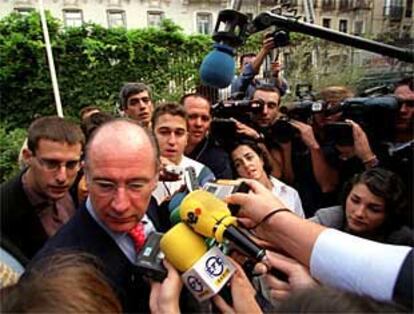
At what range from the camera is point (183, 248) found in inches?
35.4

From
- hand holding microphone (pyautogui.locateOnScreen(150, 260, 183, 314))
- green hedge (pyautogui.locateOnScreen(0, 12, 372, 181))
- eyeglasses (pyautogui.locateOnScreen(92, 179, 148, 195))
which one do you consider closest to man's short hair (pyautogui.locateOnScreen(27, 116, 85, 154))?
eyeglasses (pyautogui.locateOnScreen(92, 179, 148, 195))

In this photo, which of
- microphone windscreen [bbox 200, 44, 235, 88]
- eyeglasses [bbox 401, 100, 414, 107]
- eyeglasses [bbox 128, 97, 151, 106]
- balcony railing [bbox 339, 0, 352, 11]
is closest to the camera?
microphone windscreen [bbox 200, 44, 235, 88]

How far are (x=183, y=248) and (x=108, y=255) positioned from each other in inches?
7.8

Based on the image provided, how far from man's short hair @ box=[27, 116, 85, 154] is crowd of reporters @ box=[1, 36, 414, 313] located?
0.01 m

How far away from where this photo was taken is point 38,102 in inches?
401

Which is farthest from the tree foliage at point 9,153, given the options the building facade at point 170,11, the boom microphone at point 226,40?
the building facade at point 170,11

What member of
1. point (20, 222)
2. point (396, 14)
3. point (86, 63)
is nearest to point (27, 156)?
point (20, 222)

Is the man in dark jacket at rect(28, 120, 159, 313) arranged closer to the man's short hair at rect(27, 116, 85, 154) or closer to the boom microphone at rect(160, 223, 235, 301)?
the boom microphone at rect(160, 223, 235, 301)

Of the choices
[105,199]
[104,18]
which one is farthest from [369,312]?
[104,18]

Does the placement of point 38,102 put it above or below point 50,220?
below

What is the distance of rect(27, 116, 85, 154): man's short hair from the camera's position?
154cm

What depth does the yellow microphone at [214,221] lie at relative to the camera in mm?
872

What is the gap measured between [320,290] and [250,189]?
1.48 ft

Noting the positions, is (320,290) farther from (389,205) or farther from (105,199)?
(389,205)
